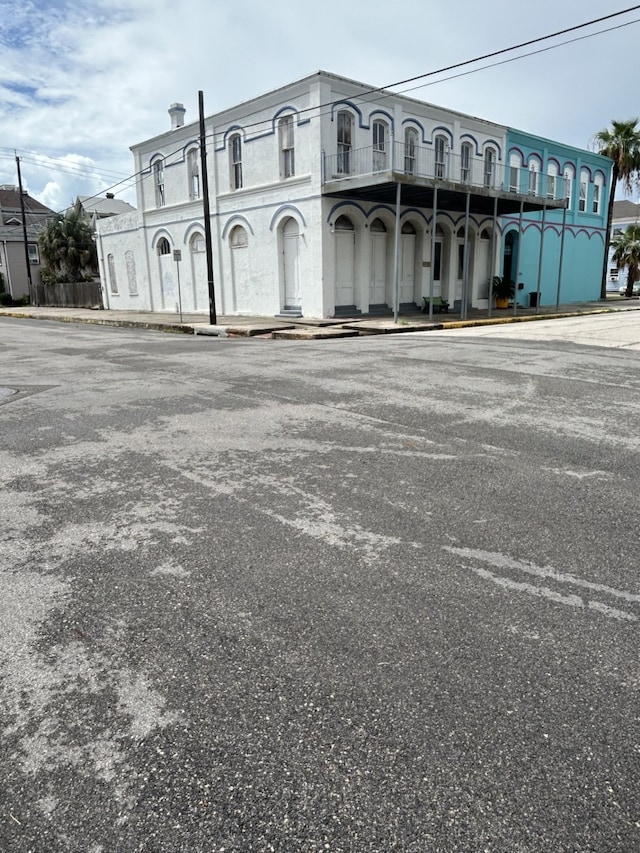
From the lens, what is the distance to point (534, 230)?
102ft

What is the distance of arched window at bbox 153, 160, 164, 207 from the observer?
97.2 feet

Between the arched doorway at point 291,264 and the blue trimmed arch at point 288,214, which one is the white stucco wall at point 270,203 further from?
the arched doorway at point 291,264

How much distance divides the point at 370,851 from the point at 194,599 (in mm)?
1586

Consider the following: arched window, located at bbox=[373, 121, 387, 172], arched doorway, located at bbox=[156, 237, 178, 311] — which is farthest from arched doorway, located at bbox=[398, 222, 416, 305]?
arched doorway, located at bbox=[156, 237, 178, 311]

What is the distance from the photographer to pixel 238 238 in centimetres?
2602

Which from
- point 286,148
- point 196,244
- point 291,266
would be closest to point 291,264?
point 291,266

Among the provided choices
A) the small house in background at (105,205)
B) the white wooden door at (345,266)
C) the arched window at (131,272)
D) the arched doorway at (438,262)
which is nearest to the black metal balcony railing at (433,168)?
the white wooden door at (345,266)

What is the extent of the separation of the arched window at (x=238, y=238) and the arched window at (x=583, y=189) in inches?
776

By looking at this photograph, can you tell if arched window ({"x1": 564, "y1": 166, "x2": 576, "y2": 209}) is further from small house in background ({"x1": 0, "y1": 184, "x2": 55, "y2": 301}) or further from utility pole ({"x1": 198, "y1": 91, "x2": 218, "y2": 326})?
small house in background ({"x1": 0, "y1": 184, "x2": 55, "y2": 301})

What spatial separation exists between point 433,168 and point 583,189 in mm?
13529

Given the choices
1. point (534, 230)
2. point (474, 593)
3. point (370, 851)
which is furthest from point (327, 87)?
point (370, 851)

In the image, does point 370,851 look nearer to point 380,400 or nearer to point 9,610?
point 9,610

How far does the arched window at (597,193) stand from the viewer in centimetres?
3497

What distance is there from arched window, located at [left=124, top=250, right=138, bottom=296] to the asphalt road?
1167 inches
